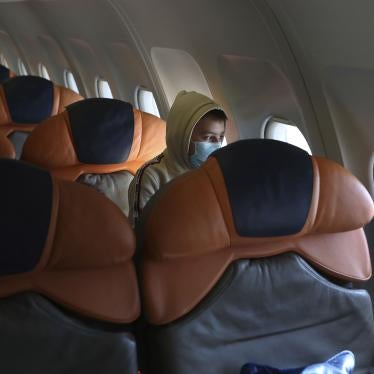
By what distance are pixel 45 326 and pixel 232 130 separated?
89.9 inches

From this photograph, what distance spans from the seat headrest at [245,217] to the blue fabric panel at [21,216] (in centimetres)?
33

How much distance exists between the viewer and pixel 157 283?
1.71m

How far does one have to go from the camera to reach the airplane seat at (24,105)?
455cm

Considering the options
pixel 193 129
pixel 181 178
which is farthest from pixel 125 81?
pixel 181 178

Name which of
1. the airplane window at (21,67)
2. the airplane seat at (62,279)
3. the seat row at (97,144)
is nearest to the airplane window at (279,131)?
the seat row at (97,144)

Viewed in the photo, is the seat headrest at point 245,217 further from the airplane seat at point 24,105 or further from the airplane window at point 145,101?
the airplane window at point 145,101

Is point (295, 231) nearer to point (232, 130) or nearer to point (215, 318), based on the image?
point (215, 318)

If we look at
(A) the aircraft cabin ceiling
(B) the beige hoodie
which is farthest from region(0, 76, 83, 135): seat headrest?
(B) the beige hoodie

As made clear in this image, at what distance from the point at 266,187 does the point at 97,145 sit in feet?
5.13

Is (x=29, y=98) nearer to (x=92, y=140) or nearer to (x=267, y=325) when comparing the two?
(x=92, y=140)

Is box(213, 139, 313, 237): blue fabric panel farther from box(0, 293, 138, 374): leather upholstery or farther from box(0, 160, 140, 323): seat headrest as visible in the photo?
box(0, 293, 138, 374): leather upholstery

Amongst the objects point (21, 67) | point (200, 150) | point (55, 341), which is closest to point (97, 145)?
point (200, 150)

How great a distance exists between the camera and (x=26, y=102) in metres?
4.62

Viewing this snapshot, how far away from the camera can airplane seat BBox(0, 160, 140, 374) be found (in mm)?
1518
